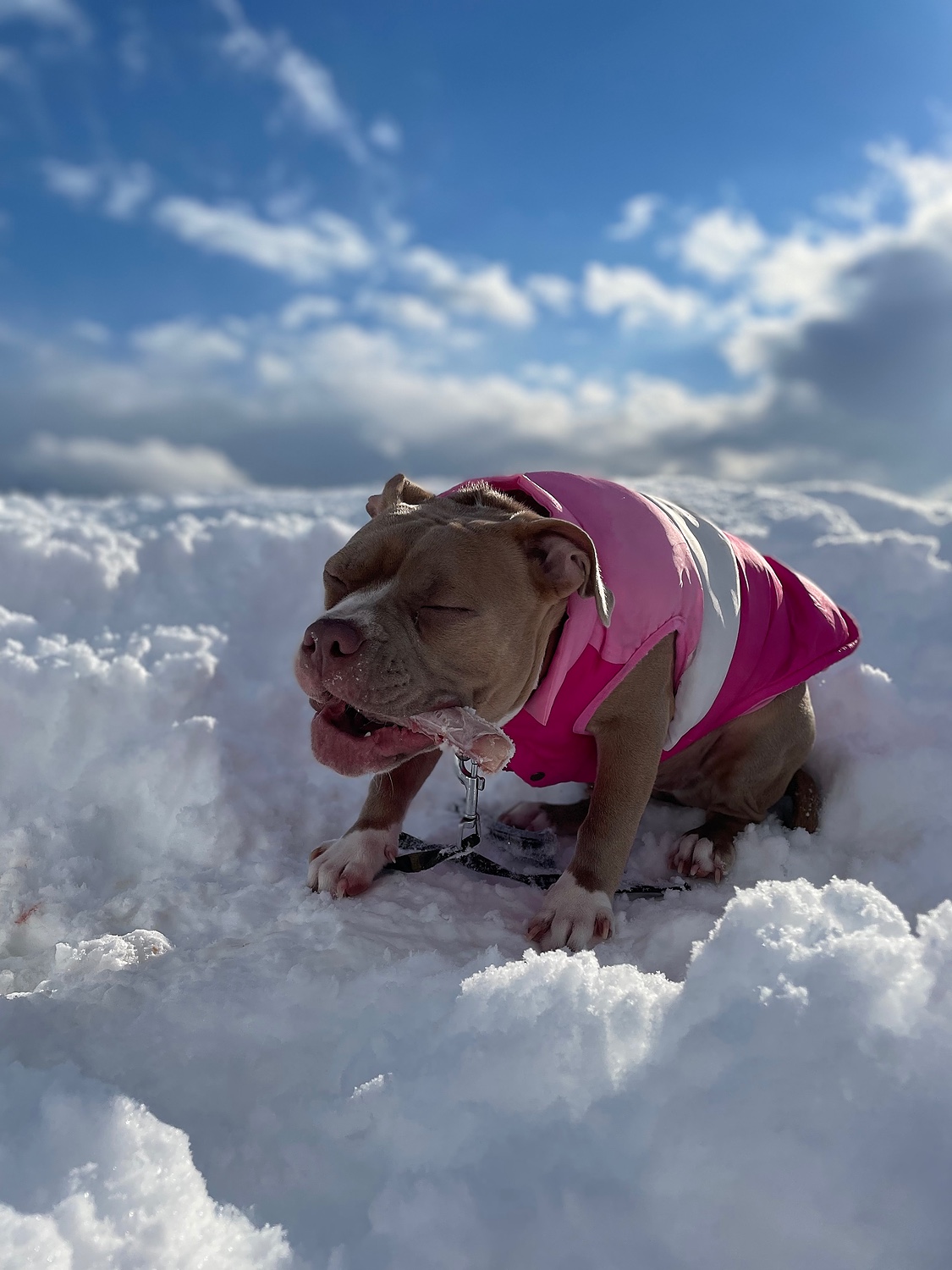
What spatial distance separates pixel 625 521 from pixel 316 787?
1.54m

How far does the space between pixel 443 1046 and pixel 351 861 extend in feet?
3.45

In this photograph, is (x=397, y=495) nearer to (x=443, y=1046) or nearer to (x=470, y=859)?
(x=470, y=859)

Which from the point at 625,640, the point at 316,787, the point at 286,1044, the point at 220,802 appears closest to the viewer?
the point at 286,1044

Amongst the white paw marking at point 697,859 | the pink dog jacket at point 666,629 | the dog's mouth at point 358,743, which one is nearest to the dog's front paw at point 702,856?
the white paw marking at point 697,859

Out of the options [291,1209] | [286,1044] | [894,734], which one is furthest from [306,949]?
[894,734]

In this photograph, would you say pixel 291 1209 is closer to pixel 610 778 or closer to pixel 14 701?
pixel 610 778

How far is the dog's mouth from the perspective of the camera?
2.31 metres

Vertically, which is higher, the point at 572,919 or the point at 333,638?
the point at 333,638

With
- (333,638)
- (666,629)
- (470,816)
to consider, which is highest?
(666,629)

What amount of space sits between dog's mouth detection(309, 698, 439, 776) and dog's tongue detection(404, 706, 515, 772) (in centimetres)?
4

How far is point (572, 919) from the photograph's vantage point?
2.41m

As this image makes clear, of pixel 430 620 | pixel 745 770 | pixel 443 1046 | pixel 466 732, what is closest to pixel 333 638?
pixel 430 620

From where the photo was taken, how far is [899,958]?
152 centimetres

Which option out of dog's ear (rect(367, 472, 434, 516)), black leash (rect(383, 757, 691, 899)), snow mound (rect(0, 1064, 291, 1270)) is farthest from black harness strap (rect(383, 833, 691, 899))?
snow mound (rect(0, 1064, 291, 1270))
